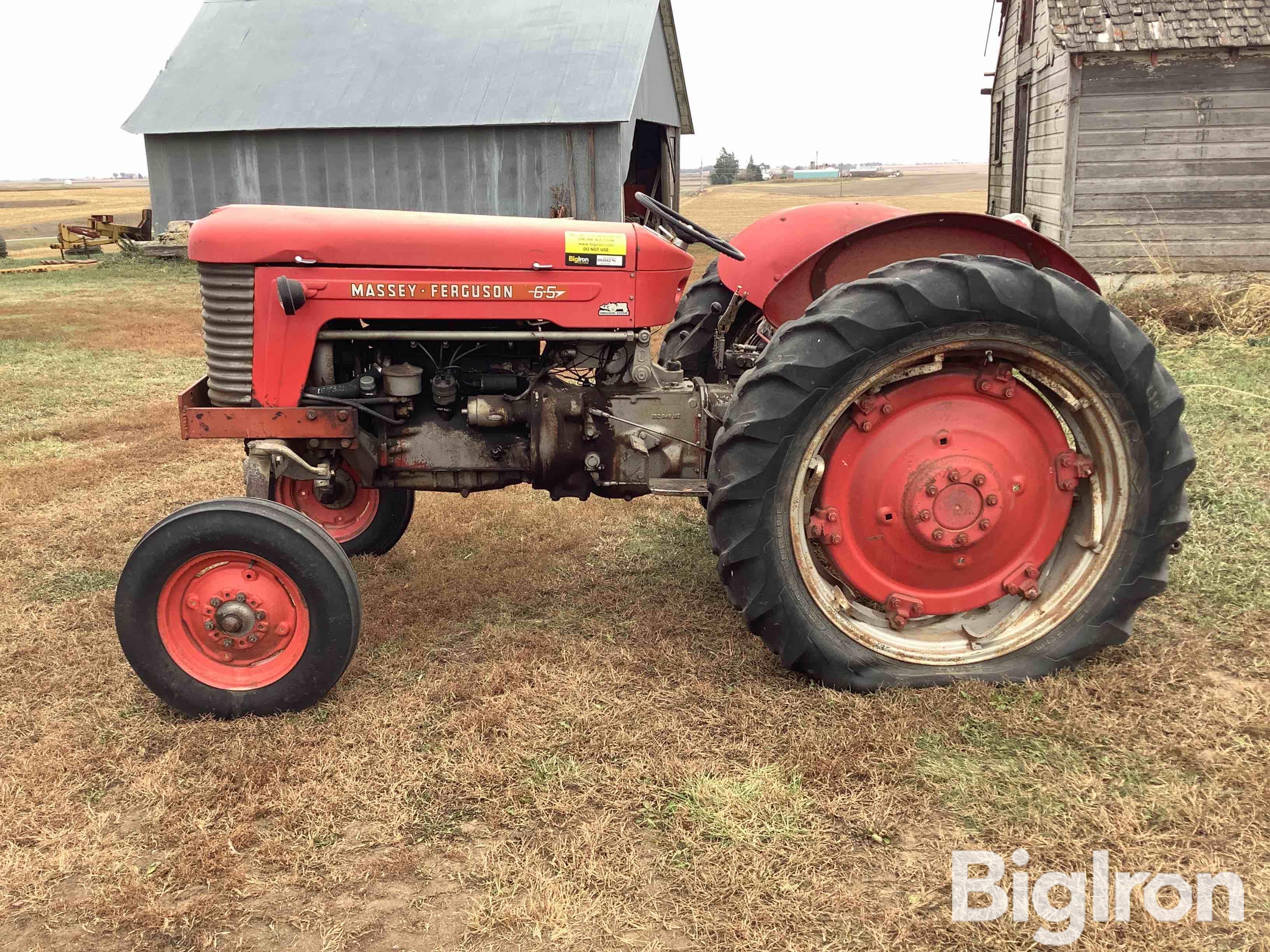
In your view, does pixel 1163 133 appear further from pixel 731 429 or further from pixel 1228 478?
pixel 731 429

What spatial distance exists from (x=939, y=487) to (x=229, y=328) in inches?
89.8

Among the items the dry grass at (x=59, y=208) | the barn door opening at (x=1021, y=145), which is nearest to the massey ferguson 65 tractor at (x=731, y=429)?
the barn door opening at (x=1021, y=145)

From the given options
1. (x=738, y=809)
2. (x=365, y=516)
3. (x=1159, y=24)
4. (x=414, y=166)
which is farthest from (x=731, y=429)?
(x=414, y=166)

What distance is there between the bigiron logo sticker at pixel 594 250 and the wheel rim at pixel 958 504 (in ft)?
3.03

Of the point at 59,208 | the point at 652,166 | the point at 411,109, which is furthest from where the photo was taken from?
the point at 59,208

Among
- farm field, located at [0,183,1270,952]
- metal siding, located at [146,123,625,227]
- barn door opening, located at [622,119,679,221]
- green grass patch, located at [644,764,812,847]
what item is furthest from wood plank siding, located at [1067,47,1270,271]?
barn door opening, located at [622,119,679,221]

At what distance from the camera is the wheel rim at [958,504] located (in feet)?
9.52

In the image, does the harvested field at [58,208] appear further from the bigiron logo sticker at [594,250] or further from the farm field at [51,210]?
the bigiron logo sticker at [594,250]

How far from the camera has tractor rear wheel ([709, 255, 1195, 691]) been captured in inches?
107

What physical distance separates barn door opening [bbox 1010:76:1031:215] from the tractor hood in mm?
9674

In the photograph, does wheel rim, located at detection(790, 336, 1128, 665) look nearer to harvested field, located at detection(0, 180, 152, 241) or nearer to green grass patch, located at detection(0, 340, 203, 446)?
green grass patch, located at detection(0, 340, 203, 446)

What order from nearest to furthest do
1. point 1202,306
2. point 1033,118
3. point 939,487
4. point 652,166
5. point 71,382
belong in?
point 939,487, point 71,382, point 1202,306, point 1033,118, point 652,166

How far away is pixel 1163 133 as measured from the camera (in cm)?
895

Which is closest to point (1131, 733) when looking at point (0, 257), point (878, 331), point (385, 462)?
point (878, 331)
